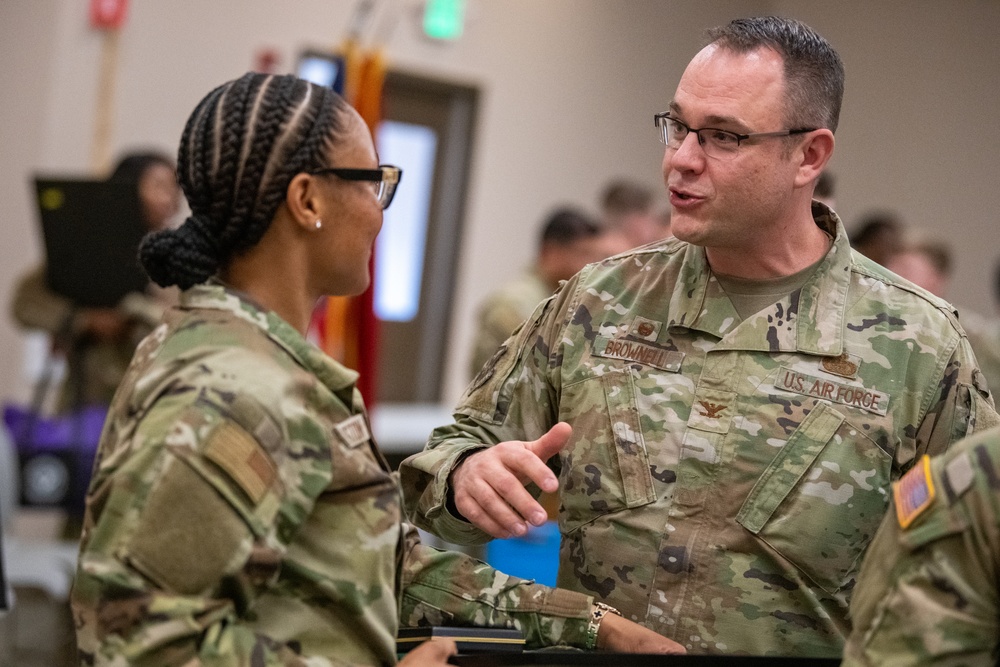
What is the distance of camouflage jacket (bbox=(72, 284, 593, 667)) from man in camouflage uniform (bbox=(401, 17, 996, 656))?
30cm

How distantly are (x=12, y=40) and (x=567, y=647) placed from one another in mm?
4784

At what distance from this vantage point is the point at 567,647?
154 cm

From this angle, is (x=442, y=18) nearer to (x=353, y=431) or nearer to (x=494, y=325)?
(x=494, y=325)

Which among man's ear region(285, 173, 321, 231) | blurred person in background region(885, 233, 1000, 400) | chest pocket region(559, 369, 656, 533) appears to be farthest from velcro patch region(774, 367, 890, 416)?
blurred person in background region(885, 233, 1000, 400)

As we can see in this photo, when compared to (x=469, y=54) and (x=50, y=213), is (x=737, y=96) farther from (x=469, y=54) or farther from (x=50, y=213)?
(x=469, y=54)

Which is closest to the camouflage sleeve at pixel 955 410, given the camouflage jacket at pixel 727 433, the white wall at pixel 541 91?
the camouflage jacket at pixel 727 433

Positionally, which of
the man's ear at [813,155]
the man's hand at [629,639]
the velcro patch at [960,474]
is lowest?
the man's hand at [629,639]

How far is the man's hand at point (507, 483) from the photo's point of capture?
148 cm

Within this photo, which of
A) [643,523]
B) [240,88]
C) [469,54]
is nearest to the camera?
[240,88]

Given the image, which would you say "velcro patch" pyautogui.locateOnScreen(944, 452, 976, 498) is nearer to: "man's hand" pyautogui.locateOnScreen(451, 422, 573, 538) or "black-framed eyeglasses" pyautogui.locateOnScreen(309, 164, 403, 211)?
"man's hand" pyautogui.locateOnScreen(451, 422, 573, 538)

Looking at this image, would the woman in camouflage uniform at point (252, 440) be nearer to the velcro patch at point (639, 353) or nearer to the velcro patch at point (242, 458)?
the velcro patch at point (242, 458)

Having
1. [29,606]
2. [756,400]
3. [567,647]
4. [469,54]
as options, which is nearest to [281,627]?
[567,647]

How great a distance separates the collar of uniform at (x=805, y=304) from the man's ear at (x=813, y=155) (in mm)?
98

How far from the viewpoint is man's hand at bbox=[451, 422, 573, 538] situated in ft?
4.85
